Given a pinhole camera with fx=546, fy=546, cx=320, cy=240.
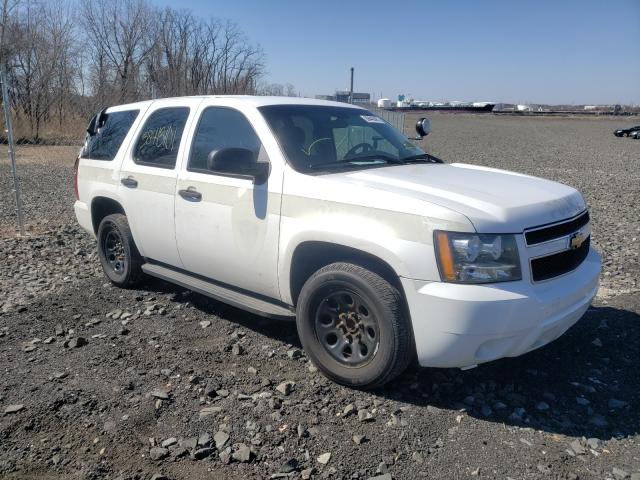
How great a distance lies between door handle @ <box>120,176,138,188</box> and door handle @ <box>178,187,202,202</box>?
2.51ft

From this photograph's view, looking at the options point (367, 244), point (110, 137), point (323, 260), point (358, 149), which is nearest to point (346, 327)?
point (323, 260)

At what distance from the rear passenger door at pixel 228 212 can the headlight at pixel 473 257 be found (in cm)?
125

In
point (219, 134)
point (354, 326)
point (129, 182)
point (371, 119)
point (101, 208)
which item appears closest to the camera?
point (354, 326)

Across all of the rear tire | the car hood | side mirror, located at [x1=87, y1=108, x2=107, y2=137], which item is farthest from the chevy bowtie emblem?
side mirror, located at [x1=87, y1=108, x2=107, y2=137]

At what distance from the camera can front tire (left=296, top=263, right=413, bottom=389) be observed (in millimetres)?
3238

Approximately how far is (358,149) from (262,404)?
2.11m

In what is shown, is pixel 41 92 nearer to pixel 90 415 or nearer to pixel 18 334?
pixel 18 334

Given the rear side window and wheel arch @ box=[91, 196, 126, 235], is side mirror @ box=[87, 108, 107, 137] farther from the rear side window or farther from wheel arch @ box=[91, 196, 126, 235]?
wheel arch @ box=[91, 196, 126, 235]

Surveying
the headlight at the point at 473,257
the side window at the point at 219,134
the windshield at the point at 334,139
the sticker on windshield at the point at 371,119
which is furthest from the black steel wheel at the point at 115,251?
the headlight at the point at 473,257

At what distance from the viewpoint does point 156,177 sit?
15.4 feet

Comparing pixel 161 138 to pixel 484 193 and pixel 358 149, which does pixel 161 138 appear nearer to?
pixel 358 149

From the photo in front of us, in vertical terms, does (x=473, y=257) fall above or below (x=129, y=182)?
below

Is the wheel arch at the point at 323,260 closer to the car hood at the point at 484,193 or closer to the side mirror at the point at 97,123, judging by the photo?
the car hood at the point at 484,193

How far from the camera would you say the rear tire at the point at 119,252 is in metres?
5.25
